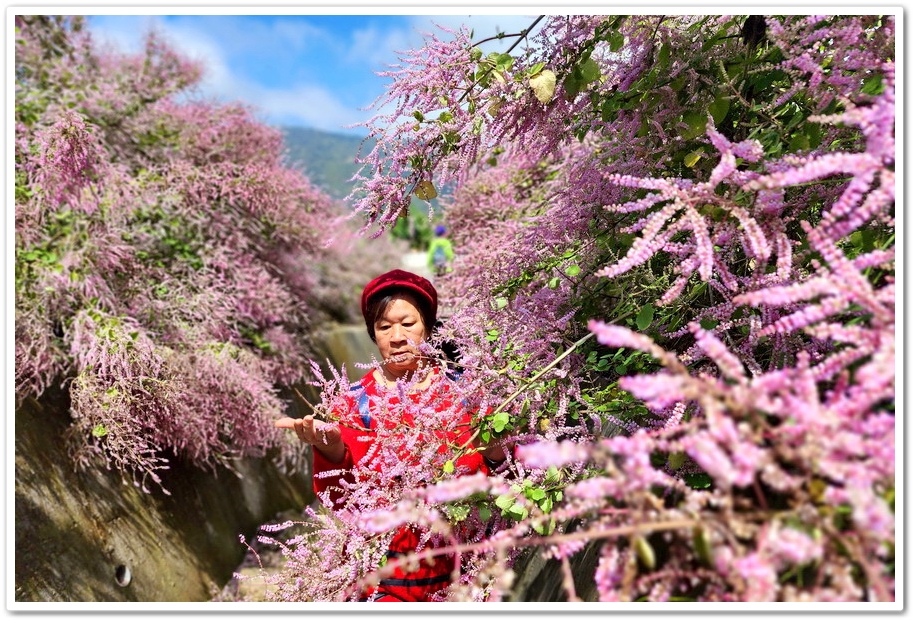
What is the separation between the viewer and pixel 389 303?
2611 millimetres

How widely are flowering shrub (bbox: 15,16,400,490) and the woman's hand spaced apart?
A: 4.25 ft

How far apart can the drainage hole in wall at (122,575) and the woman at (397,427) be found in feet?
4.76

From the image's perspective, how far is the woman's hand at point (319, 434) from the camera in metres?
2.07

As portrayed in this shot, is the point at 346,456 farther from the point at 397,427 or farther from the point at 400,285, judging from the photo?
the point at 400,285

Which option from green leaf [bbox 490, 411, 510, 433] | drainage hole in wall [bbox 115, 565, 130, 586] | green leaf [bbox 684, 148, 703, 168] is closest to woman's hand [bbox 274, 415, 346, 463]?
green leaf [bbox 490, 411, 510, 433]

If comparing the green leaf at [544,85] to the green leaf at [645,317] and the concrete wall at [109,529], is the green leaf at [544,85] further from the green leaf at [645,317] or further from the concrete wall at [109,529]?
the concrete wall at [109,529]

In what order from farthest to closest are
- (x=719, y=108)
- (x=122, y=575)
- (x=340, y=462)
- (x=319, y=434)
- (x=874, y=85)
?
1. (x=122, y=575)
2. (x=340, y=462)
3. (x=319, y=434)
4. (x=719, y=108)
5. (x=874, y=85)

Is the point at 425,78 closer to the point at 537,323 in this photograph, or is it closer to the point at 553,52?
the point at 553,52

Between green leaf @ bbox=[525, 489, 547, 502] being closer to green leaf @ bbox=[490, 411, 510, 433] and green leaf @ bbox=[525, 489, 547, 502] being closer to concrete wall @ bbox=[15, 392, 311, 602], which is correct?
green leaf @ bbox=[490, 411, 510, 433]

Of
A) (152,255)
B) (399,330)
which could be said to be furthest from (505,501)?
(152,255)

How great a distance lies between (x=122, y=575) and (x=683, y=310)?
3293mm

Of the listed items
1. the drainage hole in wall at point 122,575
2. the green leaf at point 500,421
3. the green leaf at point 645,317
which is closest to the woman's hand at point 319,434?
the green leaf at point 500,421

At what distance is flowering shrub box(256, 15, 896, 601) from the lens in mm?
922
